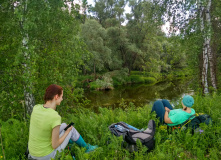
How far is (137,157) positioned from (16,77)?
11.4ft

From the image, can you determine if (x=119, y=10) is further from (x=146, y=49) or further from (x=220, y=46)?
(x=220, y=46)

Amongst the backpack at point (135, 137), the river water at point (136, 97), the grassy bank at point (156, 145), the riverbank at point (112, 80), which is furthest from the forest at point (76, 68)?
the riverbank at point (112, 80)

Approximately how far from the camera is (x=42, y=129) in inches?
96.2

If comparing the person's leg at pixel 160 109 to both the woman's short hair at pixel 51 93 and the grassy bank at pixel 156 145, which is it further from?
the woman's short hair at pixel 51 93

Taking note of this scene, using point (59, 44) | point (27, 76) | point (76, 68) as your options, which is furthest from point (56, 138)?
point (59, 44)

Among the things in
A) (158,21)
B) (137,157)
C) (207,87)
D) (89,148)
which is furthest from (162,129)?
(158,21)

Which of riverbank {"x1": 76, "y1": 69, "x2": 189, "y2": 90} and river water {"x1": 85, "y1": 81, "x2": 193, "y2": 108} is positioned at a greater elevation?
riverbank {"x1": 76, "y1": 69, "x2": 189, "y2": 90}

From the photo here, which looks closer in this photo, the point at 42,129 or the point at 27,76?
the point at 42,129

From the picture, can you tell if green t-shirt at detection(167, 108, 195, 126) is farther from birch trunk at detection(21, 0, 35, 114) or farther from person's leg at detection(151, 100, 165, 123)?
birch trunk at detection(21, 0, 35, 114)

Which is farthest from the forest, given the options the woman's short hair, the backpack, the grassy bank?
the woman's short hair

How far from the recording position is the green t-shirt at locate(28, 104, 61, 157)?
2.41 m

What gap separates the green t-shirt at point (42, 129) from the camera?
241 cm

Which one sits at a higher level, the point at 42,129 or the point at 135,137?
the point at 42,129

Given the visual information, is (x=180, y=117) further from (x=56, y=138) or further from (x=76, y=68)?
(x=76, y=68)
